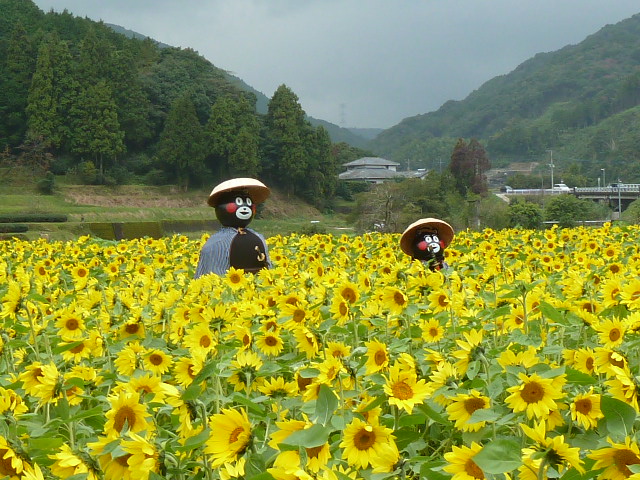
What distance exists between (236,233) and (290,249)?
6.65 ft

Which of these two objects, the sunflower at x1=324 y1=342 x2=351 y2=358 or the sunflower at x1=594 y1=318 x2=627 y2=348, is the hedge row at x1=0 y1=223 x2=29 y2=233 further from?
A: the sunflower at x1=594 y1=318 x2=627 y2=348

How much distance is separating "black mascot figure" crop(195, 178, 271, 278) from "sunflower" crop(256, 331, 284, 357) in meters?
3.12

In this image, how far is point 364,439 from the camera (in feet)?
4.26

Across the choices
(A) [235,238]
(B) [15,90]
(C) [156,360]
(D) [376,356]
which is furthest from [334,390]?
(B) [15,90]

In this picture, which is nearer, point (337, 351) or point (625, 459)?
point (625, 459)

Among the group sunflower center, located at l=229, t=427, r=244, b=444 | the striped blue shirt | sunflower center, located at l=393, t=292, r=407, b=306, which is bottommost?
the striped blue shirt

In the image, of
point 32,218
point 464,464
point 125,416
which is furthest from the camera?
point 32,218

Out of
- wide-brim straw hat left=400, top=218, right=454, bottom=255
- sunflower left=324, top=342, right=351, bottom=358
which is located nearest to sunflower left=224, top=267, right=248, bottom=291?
sunflower left=324, top=342, right=351, bottom=358

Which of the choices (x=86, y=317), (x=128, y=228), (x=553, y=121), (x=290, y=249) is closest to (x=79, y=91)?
(x=128, y=228)

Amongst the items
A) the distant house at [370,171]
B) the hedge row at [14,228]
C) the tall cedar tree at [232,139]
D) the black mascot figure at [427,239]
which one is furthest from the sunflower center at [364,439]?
the distant house at [370,171]

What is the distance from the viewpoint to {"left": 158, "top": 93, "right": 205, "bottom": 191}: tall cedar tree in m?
36.1

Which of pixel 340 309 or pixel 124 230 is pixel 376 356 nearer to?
pixel 340 309

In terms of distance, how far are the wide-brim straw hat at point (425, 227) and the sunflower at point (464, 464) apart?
4576 millimetres

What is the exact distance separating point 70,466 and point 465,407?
793 mm
